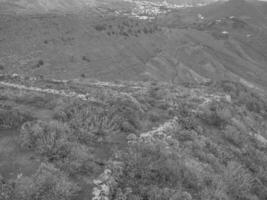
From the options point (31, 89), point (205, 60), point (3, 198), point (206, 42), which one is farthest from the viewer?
point (206, 42)

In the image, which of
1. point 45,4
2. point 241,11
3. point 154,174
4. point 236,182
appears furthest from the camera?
point 45,4

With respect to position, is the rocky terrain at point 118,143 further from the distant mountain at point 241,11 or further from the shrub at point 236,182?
the distant mountain at point 241,11

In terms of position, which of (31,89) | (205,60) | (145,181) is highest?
(145,181)

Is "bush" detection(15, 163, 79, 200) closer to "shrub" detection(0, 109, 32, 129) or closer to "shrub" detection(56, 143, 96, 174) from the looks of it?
"shrub" detection(56, 143, 96, 174)

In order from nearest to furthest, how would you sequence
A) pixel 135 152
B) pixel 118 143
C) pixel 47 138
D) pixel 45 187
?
1. pixel 45 187
2. pixel 47 138
3. pixel 135 152
4. pixel 118 143

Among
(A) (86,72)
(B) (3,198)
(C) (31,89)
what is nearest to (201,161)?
(B) (3,198)

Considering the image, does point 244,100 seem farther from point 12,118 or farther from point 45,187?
point 45,187

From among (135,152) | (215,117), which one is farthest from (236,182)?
(215,117)

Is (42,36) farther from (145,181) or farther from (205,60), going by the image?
(145,181)
